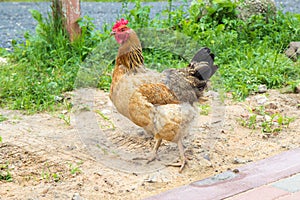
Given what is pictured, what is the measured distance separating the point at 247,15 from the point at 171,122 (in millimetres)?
4222

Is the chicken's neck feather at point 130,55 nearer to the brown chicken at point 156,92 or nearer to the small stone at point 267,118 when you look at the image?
the brown chicken at point 156,92

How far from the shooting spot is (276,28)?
7.79m

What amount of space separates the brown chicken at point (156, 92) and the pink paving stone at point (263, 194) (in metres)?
0.77

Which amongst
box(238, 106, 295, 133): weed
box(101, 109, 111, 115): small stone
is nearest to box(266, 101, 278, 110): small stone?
box(238, 106, 295, 133): weed

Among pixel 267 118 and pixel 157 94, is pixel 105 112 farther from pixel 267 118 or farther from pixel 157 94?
pixel 267 118

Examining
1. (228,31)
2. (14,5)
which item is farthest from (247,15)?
(14,5)

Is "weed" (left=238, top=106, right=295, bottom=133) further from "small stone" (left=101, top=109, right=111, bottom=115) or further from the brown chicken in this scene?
"small stone" (left=101, top=109, right=111, bottom=115)

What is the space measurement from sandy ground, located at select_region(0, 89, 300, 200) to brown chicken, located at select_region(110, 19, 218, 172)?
29 centimetres

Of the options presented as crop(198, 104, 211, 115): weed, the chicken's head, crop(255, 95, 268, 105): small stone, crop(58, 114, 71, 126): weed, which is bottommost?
crop(58, 114, 71, 126): weed

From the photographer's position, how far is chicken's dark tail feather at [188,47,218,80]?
4.70 meters

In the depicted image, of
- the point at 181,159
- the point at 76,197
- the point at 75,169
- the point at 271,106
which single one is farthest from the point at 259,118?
the point at 76,197

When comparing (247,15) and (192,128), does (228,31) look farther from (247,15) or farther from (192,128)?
(192,128)

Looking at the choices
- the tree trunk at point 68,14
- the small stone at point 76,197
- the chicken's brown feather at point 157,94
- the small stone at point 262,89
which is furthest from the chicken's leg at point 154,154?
the tree trunk at point 68,14

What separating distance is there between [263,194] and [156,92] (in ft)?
4.05
